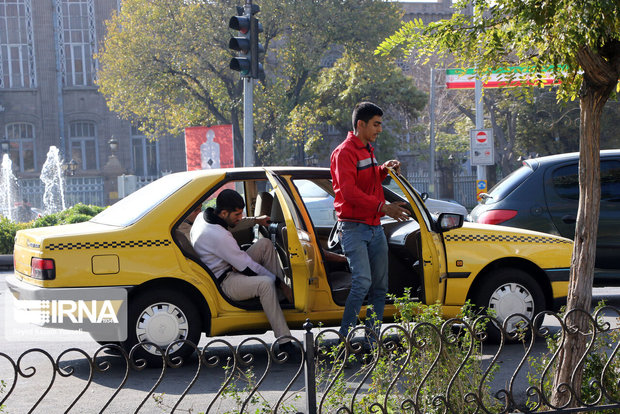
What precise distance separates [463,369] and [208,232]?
2755 millimetres

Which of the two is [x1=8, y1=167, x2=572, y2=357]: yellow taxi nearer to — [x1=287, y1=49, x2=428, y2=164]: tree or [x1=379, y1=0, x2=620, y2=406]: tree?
[x1=379, y1=0, x2=620, y2=406]: tree

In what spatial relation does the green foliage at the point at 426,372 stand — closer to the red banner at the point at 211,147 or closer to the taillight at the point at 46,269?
the taillight at the point at 46,269

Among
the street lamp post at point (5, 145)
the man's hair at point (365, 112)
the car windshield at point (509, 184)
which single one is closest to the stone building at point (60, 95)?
the street lamp post at point (5, 145)

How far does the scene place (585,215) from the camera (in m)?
4.21

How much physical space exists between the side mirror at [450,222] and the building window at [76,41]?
4154 cm

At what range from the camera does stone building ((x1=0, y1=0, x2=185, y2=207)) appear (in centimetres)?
4428

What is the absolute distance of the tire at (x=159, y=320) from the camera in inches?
235

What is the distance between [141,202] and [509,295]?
123 inches

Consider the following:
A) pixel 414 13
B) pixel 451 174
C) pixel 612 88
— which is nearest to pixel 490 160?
pixel 612 88

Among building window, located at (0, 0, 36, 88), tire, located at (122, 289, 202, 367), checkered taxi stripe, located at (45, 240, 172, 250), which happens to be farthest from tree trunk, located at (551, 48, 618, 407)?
building window, located at (0, 0, 36, 88)

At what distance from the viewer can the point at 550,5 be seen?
3938mm

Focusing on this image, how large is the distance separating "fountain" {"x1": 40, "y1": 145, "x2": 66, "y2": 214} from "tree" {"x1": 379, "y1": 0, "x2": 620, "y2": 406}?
33.6 meters

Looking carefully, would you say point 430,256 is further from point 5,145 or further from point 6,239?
point 5,145

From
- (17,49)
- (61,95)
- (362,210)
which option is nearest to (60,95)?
(61,95)
